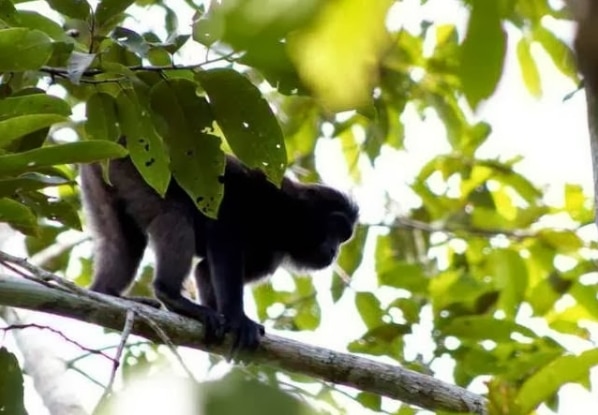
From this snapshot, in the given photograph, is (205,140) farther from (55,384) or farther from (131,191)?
(131,191)

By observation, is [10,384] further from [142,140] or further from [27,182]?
[142,140]

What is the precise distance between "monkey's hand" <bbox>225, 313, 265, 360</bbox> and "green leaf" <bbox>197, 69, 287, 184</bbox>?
58.8 inches

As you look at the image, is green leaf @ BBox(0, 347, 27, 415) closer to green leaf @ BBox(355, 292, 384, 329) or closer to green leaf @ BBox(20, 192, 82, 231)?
green leaf @ BBox(20, 192, 82, 231)

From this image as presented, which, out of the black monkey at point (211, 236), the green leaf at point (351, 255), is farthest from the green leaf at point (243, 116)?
the green leaf at point (351, 255)

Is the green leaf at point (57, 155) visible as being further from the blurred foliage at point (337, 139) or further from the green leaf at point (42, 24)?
the green leaf at point (42, 24)

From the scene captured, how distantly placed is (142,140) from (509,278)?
290cm

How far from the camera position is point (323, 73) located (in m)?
0.67

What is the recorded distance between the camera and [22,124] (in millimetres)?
2471

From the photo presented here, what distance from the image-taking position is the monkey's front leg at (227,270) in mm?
5105

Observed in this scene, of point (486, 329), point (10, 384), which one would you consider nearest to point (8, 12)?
point (10, 384)

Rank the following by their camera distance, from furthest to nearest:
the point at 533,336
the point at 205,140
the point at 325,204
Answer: the point at 325,204, the point at 533,336, the point at 205,140

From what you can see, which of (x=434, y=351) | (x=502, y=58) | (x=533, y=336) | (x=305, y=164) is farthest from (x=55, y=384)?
(x=502, y=58)

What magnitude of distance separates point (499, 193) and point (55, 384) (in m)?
3.26

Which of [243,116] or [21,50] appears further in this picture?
[243,116]
